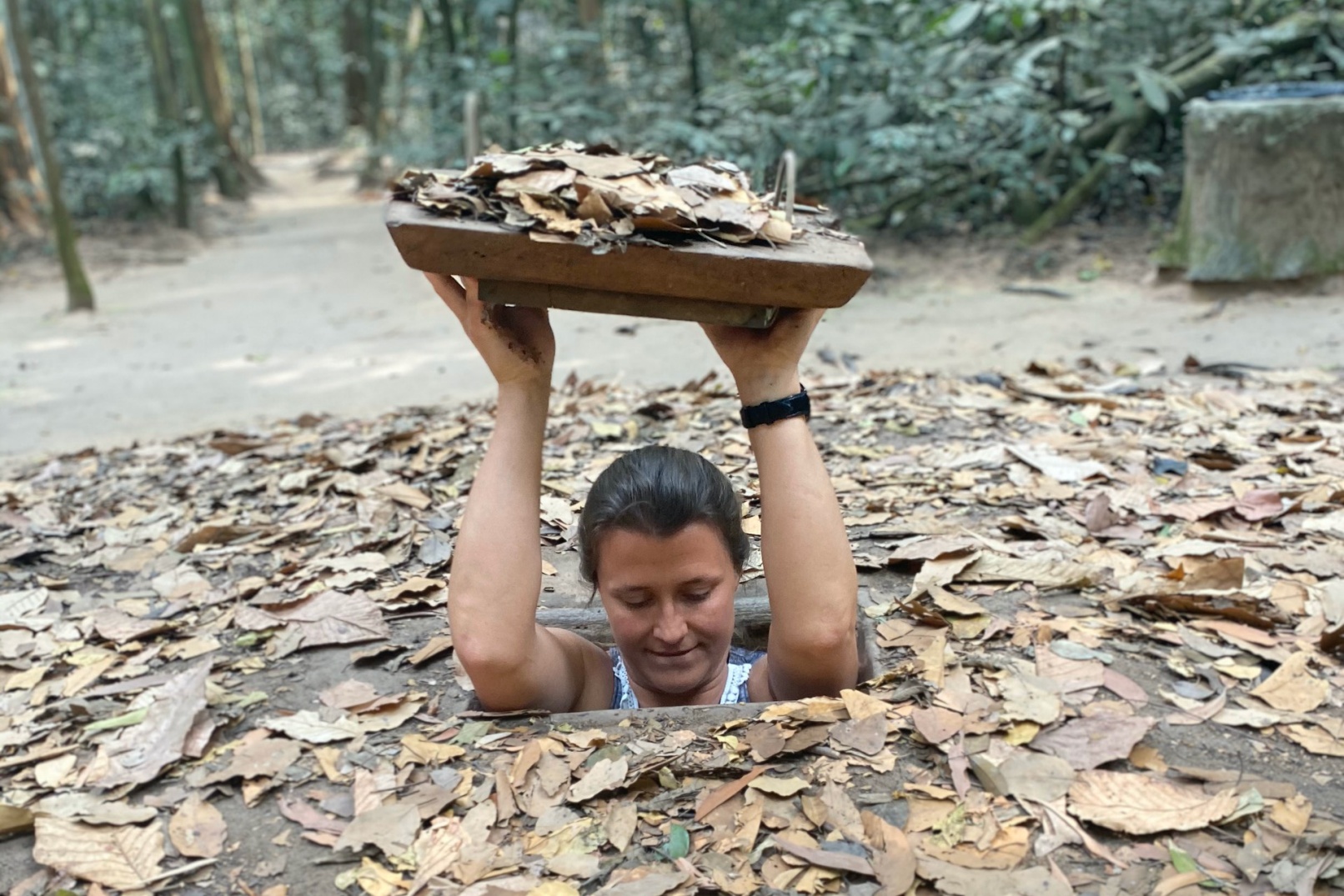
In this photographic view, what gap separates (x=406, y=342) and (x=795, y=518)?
20.3 feet

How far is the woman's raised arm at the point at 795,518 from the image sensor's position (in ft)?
8.03

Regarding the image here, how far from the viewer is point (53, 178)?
31.7 feet

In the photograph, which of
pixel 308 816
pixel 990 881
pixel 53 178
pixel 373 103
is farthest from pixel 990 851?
pixel 373 103

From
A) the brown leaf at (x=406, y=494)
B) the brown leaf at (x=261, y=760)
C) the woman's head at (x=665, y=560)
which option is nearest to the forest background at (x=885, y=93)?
the brown leaf at (x=406, y=494)

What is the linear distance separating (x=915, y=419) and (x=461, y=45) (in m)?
13.4

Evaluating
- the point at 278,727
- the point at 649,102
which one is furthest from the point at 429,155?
the point at 278,727

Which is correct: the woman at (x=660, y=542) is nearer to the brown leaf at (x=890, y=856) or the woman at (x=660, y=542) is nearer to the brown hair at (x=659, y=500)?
the brown hair at (x=659, y=500)

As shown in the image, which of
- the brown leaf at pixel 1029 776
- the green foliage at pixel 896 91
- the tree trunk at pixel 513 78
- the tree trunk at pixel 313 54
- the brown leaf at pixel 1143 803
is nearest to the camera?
the brown leaf at pixel 1143 803

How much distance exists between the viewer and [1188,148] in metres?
7.43

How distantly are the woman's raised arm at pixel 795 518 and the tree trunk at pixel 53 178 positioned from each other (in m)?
9.10

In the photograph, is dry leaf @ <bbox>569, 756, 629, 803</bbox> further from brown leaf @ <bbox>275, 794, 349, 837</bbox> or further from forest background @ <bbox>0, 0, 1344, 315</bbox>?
forest background @ <bbox>0, 0, 1344, 315</bbox>

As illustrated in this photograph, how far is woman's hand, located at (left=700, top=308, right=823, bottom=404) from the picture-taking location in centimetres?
238

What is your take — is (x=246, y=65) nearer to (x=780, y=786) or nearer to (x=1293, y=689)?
(x=780, y=786)

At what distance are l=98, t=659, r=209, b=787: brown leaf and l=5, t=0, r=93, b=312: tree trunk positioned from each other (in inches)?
331
